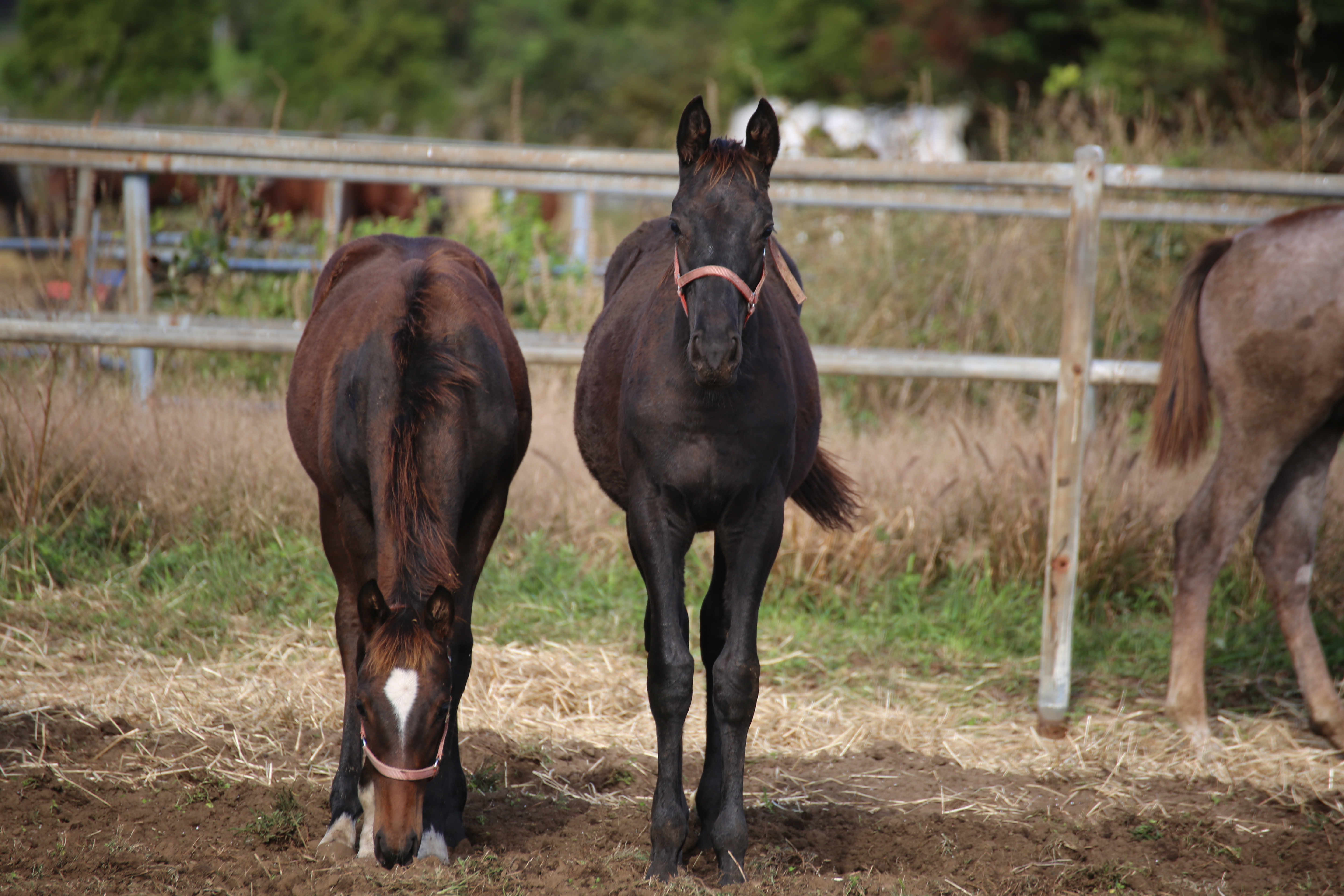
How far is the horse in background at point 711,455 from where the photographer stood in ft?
8.57

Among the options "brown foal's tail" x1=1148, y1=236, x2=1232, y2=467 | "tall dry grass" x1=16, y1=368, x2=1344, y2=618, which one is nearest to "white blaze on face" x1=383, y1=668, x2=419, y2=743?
"tall dry grass" x1=16, y1=368, x2=1344, y2=618

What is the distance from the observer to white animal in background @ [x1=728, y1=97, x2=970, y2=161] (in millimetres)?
8188

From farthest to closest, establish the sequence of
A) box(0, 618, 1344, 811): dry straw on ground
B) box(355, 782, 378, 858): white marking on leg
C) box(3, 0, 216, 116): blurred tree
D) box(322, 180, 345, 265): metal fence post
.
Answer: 1. box(3, 0, 216, 116): blurred tree
2. box(322, 180, 345, 265): metal fence post
3. box(0, 618, 1344, 811): dry straw on ground
4. box(355, 782, 378, 858): white marking on leg

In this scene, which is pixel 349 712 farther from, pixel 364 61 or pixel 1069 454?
pixel 364 61

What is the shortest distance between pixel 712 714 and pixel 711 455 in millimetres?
804

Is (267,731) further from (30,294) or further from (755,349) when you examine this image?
(30,294)

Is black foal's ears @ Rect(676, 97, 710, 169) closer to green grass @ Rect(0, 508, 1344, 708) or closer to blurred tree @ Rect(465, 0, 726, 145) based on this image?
green grass @ Rect(0, 508, 1344, 708)

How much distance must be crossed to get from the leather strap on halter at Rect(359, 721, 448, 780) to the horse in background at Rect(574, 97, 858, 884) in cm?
59

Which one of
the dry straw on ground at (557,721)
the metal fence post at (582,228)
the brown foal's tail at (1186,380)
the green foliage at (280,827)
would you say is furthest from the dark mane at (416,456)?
the metal fence post at (582,228)

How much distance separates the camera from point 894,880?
2.77m

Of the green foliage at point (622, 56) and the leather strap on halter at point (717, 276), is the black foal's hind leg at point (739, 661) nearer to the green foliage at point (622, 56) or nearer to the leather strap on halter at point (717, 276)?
the leather strap on halter at point (717, 276)

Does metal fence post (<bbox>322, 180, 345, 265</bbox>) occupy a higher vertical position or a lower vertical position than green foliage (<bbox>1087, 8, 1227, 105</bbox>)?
lower

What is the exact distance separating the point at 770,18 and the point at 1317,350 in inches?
921

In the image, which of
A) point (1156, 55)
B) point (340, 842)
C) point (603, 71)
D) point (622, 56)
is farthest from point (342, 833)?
point (622, 56)
